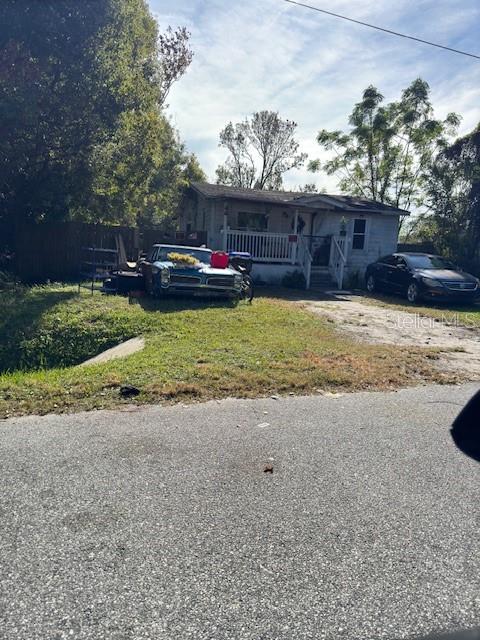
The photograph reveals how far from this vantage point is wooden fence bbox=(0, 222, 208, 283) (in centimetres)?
1438

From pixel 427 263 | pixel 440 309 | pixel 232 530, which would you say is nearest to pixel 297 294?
pixel 440 309

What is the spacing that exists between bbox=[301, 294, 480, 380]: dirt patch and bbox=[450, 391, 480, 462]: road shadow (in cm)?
302

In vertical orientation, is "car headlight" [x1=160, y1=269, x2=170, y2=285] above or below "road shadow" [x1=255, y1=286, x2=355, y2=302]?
above

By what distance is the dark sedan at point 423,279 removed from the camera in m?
13.7

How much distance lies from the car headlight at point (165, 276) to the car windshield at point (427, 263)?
336 inches

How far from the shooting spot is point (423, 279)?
46.0 ft

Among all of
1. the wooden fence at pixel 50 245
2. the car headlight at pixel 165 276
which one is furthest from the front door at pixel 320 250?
the car headlight at pixel 165 276

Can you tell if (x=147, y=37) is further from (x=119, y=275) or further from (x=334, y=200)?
(x=119, y=275)

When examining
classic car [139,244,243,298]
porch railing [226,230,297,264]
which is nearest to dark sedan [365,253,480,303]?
porch railing [226,230,297,264]

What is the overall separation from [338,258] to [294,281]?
7.44 ft

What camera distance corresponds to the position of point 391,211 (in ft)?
63.5

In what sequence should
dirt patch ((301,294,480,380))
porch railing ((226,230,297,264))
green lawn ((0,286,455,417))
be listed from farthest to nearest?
porch railing ((226,230,297,264))
dirt patch ((301,294,480,380))
green lawn ((0,286,455,417))

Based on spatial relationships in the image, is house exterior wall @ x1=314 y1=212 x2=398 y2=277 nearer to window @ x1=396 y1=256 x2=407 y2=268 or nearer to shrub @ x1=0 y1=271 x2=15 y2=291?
window @ x1=396 y1=256 x2=407 y2=268

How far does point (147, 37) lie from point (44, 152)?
12067mm
